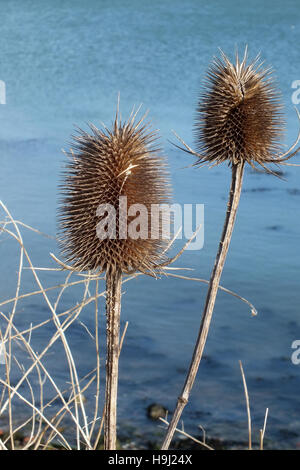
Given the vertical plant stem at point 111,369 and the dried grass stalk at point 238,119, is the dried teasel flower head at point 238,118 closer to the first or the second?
the dried grass stalk at point 238,119

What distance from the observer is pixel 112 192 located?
2.18 meters

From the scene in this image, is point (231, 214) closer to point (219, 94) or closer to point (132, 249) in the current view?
point (132, 249)

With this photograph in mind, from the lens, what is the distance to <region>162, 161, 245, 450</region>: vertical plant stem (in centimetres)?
201

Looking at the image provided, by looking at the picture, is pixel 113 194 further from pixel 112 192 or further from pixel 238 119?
pixel 238 119

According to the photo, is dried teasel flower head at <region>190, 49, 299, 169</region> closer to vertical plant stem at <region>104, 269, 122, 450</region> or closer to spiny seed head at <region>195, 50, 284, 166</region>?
spiny seed head at <region>195, 50, 284, 166</region>

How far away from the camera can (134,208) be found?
220cm

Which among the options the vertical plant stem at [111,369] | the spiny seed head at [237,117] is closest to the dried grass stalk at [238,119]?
the spiny seed head at [237,117]

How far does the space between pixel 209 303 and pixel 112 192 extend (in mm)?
571

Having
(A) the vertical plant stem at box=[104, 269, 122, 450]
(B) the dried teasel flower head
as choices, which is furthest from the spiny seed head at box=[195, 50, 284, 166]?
(A) the vertical plant stem at box=[104, 269, 122, 450]

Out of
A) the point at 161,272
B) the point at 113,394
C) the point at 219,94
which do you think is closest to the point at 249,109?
the point at 219,94

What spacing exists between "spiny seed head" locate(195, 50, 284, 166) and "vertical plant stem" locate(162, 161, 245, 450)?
1.08ft

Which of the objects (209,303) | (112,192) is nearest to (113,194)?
(112,192)

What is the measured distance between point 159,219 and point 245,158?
1.61 ft

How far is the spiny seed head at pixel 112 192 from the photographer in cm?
219
